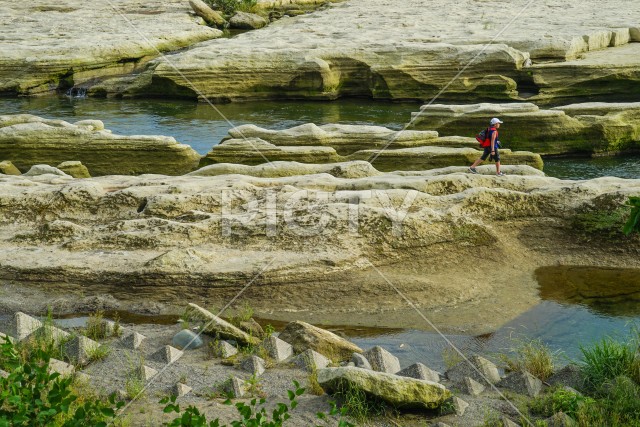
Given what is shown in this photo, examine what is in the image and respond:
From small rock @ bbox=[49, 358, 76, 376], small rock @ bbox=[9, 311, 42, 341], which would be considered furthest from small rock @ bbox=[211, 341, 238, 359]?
small rock @ bbox=[9, 311, 42, 341]

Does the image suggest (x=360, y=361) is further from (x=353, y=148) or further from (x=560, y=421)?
(x=353, y=148)

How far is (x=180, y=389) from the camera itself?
28.7 ft

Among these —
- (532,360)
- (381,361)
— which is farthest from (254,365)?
(532,360)

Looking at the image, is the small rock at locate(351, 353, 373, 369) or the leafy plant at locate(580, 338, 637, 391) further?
the small rock at locate(351, 353, 373, 369)

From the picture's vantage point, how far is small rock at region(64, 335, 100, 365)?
9.40m

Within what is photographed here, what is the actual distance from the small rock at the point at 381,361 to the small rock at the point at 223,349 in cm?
149

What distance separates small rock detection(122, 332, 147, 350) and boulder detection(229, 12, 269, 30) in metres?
A: 31.3

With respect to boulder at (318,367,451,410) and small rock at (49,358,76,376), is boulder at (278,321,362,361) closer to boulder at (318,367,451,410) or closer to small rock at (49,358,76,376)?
boulder at (318,367,451,410)

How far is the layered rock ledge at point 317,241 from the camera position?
12.6m

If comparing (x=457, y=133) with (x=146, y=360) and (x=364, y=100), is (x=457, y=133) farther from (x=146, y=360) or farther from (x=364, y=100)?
(x=146, y=360)

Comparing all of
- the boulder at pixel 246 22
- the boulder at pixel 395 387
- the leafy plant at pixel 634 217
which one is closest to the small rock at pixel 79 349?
the boulder at pixel 395 387

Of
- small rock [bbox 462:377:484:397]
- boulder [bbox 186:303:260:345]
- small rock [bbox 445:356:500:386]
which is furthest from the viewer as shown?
boulder [bbox 186:303:260:345]

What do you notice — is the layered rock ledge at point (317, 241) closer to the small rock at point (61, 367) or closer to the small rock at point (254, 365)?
the small rock at point (254, 365)

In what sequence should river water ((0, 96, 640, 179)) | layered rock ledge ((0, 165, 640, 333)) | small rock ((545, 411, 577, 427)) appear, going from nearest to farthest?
small rock ((545, 411, 577, 427))
layered rock ledge ((0, 165, 640, 333))
river water ((0, 96, 640, 179))
